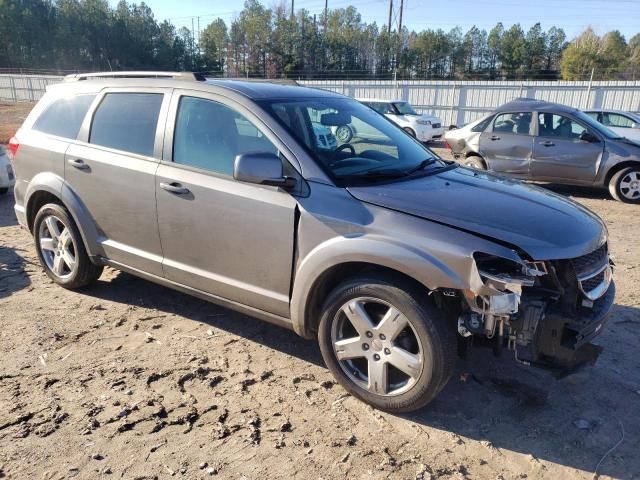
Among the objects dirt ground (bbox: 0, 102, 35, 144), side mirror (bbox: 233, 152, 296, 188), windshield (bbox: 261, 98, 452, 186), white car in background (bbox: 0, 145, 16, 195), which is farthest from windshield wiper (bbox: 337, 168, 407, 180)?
dirt ground (bbox: 0, 102, 35, 144)

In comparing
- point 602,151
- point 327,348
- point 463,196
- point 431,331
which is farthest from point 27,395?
point 602,151

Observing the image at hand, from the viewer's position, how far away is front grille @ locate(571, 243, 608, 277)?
3.00 m

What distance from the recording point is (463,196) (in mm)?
3293

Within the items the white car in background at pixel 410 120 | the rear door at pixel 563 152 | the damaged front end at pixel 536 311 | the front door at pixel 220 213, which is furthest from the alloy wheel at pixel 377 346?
the white car in background at pixel 410 120

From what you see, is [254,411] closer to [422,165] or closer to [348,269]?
[348,269]

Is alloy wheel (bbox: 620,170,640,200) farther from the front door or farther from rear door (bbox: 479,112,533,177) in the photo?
the front door

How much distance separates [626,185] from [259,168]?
330 inches

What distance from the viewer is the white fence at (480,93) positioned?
869 inches

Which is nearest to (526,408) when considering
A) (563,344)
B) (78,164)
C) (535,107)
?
(563,344)

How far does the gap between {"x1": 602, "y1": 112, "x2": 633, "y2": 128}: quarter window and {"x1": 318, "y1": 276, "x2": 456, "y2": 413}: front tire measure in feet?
44.3

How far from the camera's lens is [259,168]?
317 centimetres

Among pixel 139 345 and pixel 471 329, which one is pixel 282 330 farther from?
pixel 471 329

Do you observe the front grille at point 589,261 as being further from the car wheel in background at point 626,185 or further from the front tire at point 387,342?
the car wheel in background at point 626,185

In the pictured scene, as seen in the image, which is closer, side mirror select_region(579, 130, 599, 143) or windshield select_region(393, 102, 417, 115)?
side mirror select_region(579, 130, 599, 143)
